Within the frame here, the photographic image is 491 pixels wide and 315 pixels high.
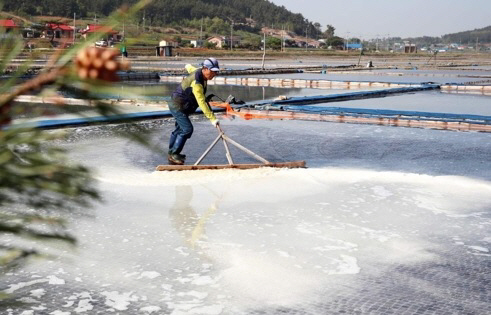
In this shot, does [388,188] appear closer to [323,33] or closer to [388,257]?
[388,257]

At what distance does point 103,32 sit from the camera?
724mm

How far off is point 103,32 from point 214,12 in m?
150

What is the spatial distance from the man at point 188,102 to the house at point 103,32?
6.69m

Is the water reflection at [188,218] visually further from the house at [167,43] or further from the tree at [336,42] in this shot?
the tree at [336,42]

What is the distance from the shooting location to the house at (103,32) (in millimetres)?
721

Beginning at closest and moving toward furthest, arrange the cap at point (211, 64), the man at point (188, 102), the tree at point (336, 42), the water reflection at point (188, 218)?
the water reflection at point (188, 218) < the cap at point (211, 64) < the man at point (188, 102) < the tree at point (336, 42)

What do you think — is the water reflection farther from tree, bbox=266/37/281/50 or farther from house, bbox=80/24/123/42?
tree, bbox=266/37/281/50

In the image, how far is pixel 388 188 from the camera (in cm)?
685

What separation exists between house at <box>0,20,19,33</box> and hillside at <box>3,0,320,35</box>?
2cm

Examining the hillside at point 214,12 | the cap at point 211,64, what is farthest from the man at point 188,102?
the hillside at point 214,12

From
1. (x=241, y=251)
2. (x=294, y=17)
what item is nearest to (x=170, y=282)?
(x=241, y=251)

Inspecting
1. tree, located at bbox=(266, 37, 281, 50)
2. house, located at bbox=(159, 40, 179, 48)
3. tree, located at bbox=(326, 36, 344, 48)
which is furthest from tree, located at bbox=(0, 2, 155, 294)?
tree, located at bbox=(326, 36, 344, 48)

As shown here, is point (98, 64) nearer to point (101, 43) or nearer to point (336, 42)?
point (101, 43)

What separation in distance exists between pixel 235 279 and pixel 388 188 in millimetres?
3180
